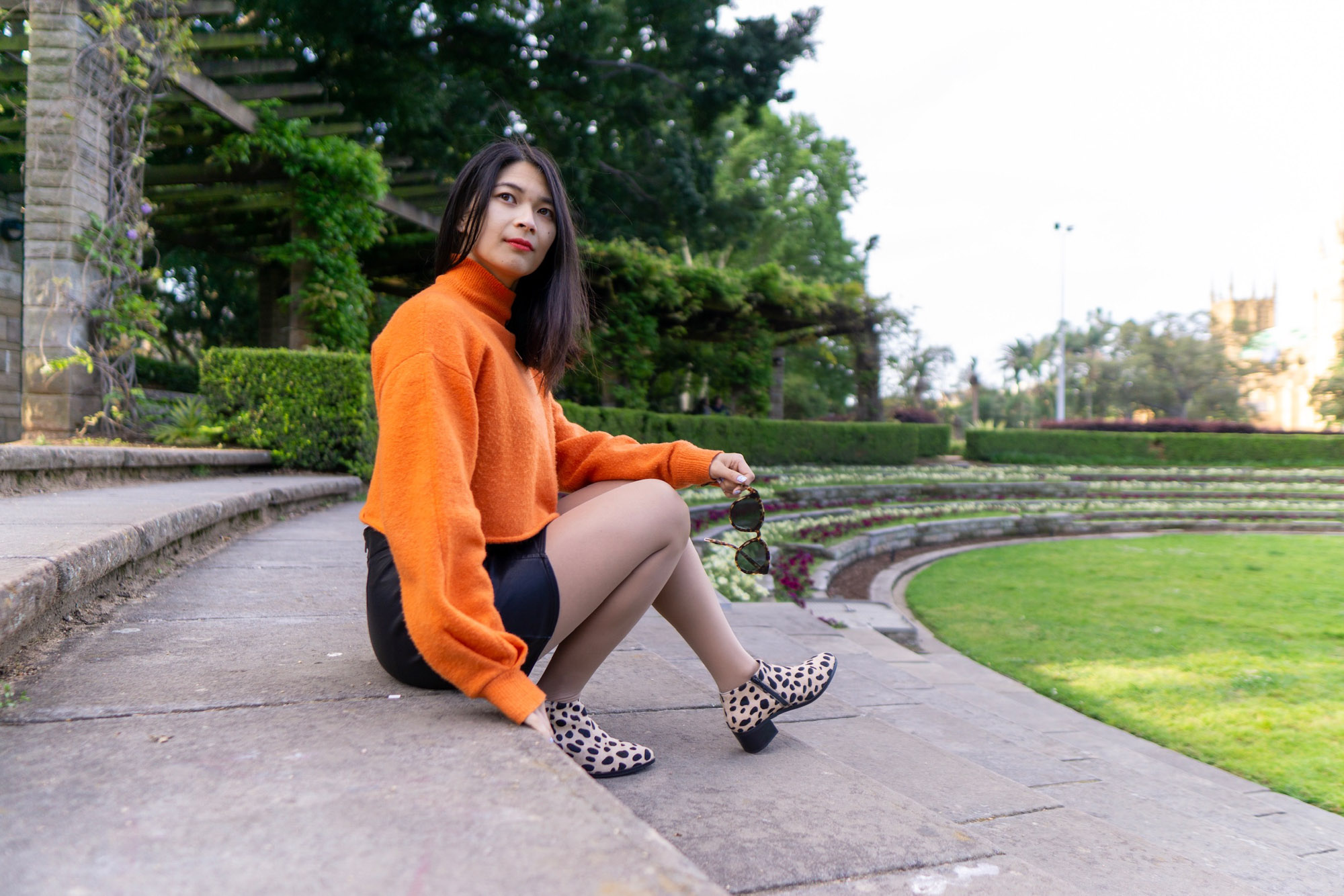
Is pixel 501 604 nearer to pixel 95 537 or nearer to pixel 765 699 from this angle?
pixel 765 699

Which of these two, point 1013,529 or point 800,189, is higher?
point 800,189

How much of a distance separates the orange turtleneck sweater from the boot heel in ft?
1.96

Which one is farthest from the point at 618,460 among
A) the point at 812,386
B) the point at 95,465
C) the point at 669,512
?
the point at 812,386

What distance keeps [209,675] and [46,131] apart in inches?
259

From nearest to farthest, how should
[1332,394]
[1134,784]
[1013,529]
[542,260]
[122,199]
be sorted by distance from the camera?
[542,260]
[1134,784]
[122,199]
[1013,529]
[1332,394]

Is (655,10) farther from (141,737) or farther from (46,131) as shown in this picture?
A: (141,737)

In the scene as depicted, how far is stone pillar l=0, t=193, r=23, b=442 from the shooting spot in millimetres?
9234

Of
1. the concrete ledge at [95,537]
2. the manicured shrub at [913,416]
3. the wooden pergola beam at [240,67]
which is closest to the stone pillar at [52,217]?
the wooden pergola beam at [240,67]

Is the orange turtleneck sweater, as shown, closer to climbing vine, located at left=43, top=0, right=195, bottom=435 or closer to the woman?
the woman

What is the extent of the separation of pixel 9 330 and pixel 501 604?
1069 cm

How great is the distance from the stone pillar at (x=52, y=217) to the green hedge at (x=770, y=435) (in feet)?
15.2

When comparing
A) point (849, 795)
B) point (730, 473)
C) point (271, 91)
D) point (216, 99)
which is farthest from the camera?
point (271, 91)

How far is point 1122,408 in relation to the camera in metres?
56.3

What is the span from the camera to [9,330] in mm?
9359
